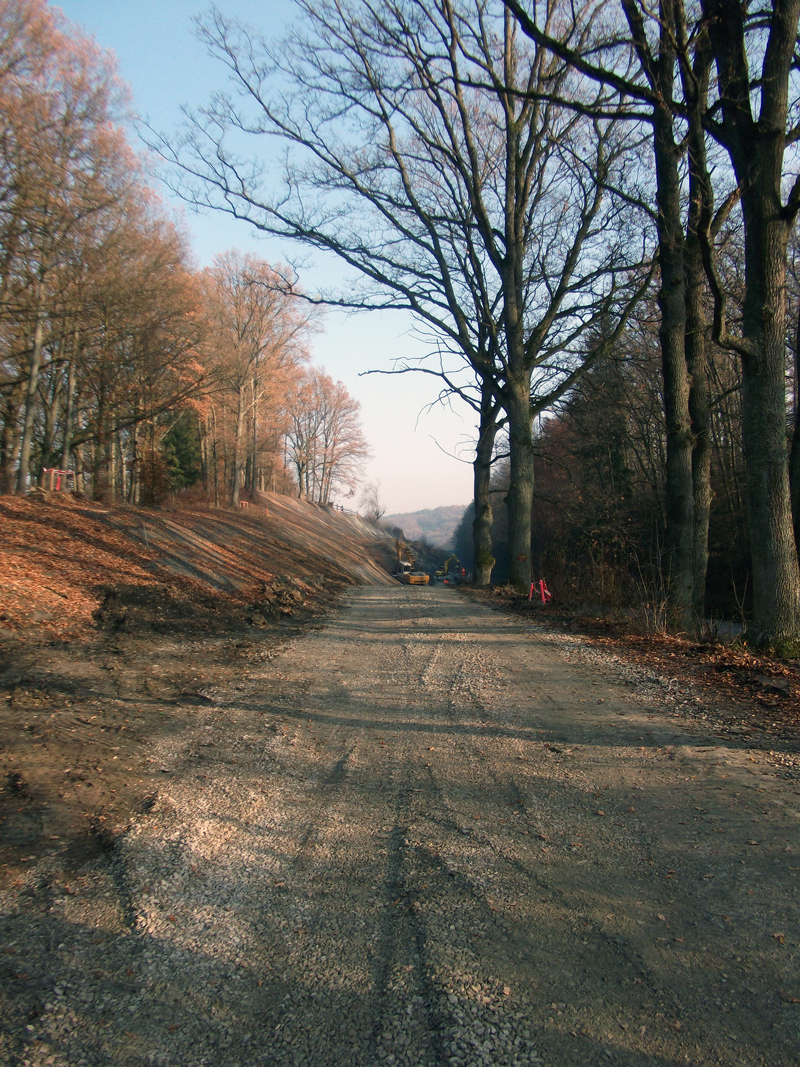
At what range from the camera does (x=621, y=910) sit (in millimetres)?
2779

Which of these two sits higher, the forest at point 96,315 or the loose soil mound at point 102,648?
the forest at point 96,315

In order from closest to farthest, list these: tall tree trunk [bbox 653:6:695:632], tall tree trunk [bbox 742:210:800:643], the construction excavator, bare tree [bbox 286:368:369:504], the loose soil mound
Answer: the loose soil mound
tall tree trunk [bbox 742:210:800:643]
tall tree trunk [bbox 653:6:695:632]
the construction excavator
bare tree [bbox 286:368:369:504]

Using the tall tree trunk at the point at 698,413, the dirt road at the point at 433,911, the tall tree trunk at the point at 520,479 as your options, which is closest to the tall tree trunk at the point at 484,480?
the tall tree trunk at the point at 520,479

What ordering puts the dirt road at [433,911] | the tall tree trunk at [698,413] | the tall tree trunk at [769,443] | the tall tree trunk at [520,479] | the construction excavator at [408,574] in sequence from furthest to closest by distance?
the construction excavator at [408,574], the tall tree trunk at [520,479], the tall tree trunk at [698,413], the tall tree trunk at [769,443], the dirt road at [433,911]

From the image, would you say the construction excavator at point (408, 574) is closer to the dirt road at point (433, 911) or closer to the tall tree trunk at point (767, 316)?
the tall tree trunk at point (767, 316)

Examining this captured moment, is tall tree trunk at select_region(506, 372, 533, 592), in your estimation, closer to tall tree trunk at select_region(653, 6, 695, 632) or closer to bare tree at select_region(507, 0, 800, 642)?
tall tree trunk at select_region(653, 6, 695, 632)

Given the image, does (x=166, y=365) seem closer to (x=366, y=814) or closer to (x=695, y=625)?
(x=695, y=625)

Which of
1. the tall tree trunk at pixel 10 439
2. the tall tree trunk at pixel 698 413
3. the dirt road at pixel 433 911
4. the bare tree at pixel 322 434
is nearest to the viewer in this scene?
the dirt road at pixel 433 911

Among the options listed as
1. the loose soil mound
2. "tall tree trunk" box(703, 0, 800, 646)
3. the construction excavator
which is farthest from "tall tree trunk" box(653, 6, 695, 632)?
the construction excavator

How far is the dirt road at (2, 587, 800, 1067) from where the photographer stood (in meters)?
2.13

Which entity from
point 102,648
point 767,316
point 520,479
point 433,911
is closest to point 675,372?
point 767,316

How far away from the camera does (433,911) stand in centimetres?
283

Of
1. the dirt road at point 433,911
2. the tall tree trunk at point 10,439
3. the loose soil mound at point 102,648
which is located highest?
the tall tree trunk at point 10,439

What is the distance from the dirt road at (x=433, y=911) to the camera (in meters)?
2.13
